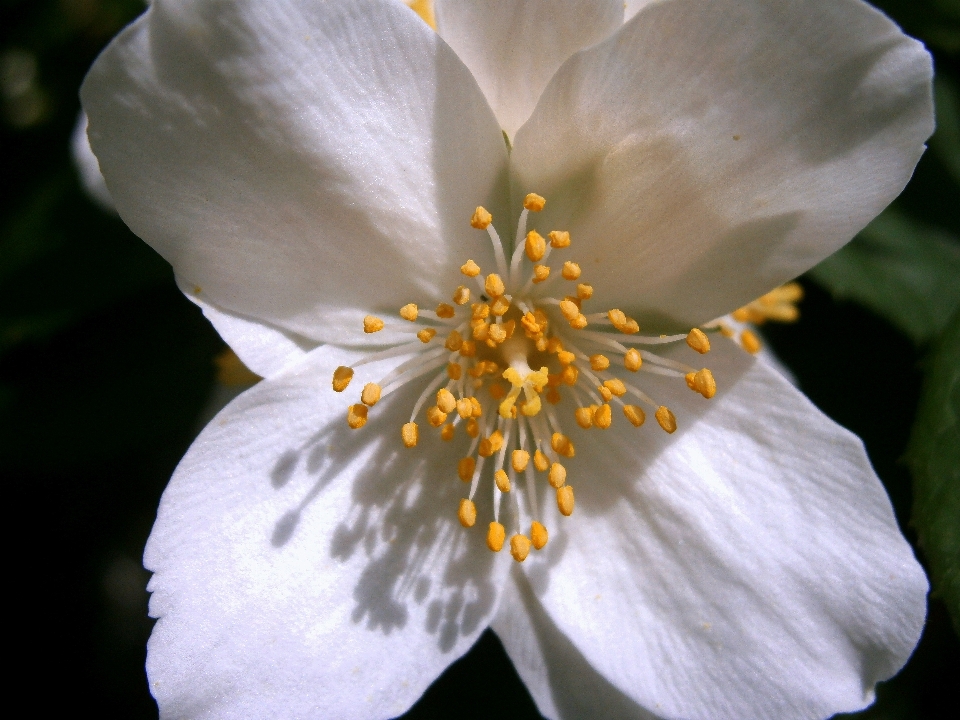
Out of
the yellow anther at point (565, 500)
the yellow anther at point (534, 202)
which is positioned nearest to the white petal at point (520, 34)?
the yellow anther at point (534, 202)

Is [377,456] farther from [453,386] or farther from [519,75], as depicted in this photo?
[519,75]

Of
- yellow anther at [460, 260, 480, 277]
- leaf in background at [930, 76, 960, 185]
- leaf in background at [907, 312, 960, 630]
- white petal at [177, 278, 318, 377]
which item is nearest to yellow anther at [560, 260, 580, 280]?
yellow anther at [460, 260, 480, 277]

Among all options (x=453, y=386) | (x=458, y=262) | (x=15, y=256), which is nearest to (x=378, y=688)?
(x=453, y=386)

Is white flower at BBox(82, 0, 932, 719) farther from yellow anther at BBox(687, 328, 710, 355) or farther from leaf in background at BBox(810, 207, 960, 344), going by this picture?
leaf in background at BBox(810, 207, 960, 344)

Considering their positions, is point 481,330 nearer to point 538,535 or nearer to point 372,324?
point 372,324

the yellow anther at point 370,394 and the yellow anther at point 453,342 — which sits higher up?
the yellow anther at point 370,394

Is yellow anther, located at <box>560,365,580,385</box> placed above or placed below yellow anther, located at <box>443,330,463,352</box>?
below

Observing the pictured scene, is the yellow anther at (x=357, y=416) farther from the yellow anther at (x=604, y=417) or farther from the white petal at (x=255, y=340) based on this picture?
the yellow anther at (x=604, y=417)
